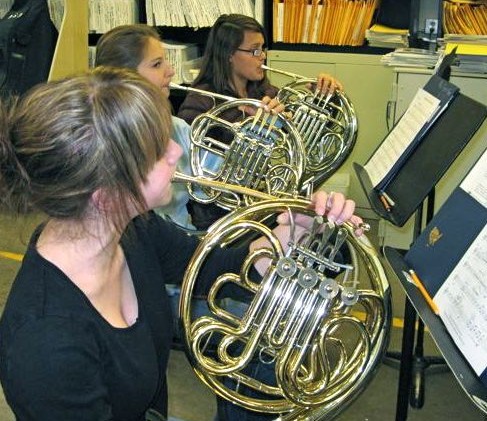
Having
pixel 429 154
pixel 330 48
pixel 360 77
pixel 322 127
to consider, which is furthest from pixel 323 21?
pixel 429 154

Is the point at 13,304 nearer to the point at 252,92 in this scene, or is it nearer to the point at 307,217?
the point at 307,217

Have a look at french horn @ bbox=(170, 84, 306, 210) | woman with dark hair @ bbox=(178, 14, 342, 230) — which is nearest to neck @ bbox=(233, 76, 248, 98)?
woman with dark hair @ bbox=(178, 14, 342, 230)

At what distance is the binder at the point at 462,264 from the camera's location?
3.34 ft

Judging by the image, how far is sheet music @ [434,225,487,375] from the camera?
1.00 metres

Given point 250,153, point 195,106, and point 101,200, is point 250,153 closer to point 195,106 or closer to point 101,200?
point 195,106

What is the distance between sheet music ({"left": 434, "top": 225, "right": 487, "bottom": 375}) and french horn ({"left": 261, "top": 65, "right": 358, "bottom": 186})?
0.98 metres

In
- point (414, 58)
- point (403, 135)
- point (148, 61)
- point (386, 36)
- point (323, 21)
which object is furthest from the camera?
point (323, 21)

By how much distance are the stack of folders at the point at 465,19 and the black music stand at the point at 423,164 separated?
1.36 meters

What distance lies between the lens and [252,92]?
2.38 meters

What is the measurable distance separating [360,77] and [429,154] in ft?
5.60

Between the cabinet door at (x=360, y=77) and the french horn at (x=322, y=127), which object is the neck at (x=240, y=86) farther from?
the cabinet door at (x=360, y=77)

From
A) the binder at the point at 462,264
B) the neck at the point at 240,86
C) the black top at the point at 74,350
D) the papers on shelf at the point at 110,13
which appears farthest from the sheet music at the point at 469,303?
the papers on shelf at the point at 110,13

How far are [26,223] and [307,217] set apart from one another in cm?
49

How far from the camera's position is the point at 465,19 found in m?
2.85
